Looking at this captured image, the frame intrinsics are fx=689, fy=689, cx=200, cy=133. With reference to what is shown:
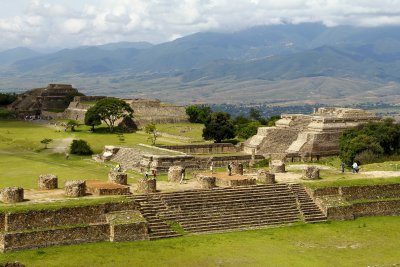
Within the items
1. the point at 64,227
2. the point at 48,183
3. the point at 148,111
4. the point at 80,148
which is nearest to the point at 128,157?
the point at 80,148

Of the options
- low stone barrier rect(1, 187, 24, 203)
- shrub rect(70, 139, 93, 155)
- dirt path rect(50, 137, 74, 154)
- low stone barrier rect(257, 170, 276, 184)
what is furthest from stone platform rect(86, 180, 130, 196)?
Result: dirt path rect(50, 137, 74, 154)

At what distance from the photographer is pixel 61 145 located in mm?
63969

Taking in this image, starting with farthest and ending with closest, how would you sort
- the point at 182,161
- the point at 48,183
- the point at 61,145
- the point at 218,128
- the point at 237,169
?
1. the point at 218,128
2. the point at 61,145
3. the point at 182,161
4. the point at 237,169
5. the point at 48,183

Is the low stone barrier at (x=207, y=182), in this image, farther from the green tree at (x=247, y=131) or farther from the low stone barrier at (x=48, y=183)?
the green tree at (x=247, y=131)

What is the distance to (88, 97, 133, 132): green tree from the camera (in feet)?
254

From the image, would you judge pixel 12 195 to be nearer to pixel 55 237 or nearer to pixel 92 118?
pixel 55 237

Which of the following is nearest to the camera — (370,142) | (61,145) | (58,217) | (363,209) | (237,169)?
(58,217)

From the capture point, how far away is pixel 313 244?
30.3m

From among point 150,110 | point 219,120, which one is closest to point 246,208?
point 219,120

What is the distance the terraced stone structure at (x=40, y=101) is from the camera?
322 feet

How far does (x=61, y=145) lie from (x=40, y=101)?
124ft

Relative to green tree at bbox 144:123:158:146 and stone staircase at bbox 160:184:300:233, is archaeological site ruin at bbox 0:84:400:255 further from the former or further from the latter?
green tree at bbox 144:123:158:146

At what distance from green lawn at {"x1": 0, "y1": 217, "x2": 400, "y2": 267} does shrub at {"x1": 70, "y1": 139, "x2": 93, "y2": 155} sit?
31826 millimetres

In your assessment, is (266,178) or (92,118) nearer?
(266,178)
